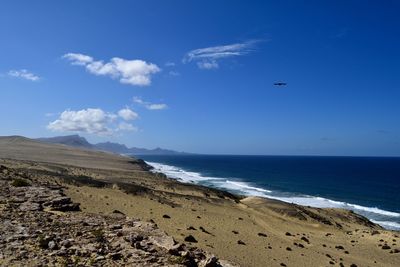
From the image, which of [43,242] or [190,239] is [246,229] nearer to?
[190,239]

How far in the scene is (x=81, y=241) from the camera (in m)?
17.3

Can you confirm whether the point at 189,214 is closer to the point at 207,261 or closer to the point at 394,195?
the point at 207,261

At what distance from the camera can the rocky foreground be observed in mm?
15039

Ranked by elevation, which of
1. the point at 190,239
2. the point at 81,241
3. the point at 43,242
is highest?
the point at 43,242

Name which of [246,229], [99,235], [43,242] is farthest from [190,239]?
[43,242]

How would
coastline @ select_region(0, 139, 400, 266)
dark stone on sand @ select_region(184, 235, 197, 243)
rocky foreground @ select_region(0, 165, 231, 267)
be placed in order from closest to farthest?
rocky foreground @ select_region(0, 165, 231, 267)
dark stone on sand @ select_region(184, 235, 197, 243)
coastline @ select_region(0, 139, 400, 266)

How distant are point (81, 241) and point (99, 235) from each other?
→ 1275 millimetres

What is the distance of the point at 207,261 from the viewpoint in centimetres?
1720

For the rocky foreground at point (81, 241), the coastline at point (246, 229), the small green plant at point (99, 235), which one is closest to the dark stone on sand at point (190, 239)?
the coastline at point (246, 229)

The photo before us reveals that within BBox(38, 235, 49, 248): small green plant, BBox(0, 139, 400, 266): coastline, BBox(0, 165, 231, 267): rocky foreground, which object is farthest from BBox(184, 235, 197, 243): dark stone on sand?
BBox(38, 235, 49, 248): small green plant

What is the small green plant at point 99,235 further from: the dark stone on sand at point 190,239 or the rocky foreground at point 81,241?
the dark stone on sand at point 190,239

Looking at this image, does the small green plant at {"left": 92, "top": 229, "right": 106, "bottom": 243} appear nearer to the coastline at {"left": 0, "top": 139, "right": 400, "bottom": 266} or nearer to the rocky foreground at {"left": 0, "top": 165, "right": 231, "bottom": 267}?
the rocky foreground at {"left": 0, "top": 165, "right": 231, "bottom": 267}

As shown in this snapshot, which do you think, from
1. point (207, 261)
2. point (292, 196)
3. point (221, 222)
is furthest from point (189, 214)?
point (292, 196)

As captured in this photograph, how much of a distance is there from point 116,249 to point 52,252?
247 cm
